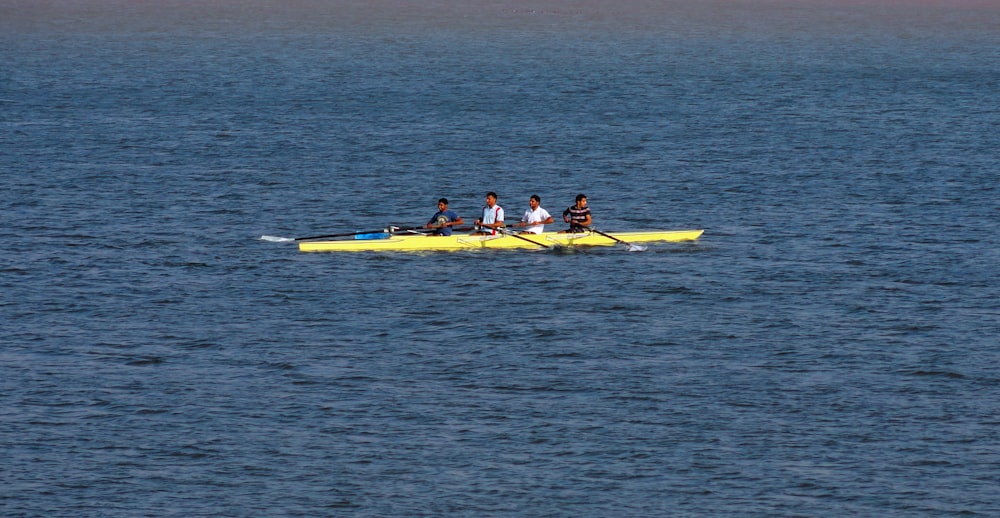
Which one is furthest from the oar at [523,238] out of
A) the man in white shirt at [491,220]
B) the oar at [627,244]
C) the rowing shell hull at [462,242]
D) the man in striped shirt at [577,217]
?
the oar at [627,244]

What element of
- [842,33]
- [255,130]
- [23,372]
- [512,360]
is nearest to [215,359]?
[23,372]

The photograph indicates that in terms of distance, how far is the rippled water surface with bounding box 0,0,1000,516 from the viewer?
3325 cm

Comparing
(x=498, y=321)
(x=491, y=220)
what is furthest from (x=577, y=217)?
(x=498, y=321)

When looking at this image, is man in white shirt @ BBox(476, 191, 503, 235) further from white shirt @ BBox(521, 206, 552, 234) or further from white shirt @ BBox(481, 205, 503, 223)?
white shirt @ BBox(521, 206, 552, 234)

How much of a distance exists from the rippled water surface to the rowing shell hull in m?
0.45

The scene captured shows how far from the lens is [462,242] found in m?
52.0

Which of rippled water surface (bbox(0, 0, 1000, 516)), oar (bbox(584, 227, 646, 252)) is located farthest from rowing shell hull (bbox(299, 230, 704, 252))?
rippled water surface (bbox(0, 0, 1000, 516))

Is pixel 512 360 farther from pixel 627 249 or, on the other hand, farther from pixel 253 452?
pixel 627 249

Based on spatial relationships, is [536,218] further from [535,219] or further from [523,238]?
[523,238]

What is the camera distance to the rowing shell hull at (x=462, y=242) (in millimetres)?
51562

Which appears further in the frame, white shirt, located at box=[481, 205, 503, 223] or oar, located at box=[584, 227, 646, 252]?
oar, located at box=[584, 227, 646, 252]

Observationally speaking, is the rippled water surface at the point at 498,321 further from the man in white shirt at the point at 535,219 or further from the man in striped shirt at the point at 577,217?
the man in striped shirt at the point at 577,217

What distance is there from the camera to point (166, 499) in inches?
A: 1261

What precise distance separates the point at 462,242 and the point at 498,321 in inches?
323
